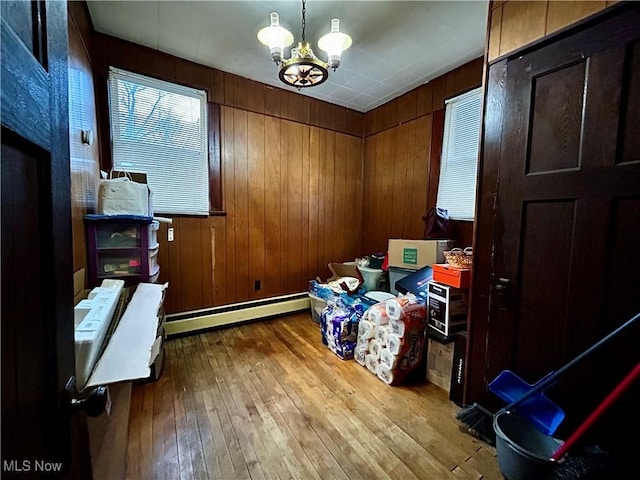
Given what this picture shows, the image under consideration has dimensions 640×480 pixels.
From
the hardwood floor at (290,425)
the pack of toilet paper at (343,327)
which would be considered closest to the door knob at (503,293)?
the hardwood floor at (290,425)

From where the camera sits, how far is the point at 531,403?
138 cm

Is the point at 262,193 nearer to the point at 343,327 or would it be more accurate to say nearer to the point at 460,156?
the point at 343,327

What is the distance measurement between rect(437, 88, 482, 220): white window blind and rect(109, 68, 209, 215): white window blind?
2525mm

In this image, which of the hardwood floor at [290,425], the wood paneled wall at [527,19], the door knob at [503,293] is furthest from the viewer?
the door knob at [503,293]

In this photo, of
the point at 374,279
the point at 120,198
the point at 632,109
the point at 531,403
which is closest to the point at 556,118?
the point at 632,109

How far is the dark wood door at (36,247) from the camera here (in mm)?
400

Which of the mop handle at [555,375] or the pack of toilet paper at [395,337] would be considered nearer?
the mop handle at [555,375]

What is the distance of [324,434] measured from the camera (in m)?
1.67

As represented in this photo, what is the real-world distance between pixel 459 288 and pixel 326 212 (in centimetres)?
221

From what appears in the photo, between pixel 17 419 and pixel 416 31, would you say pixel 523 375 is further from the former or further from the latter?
pixel 416 31

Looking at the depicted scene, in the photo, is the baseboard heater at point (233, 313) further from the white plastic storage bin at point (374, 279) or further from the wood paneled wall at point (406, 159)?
the wood paneled wall at point (406, 159)

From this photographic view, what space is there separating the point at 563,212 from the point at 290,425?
1.90 metres

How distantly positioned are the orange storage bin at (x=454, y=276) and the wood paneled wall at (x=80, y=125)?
2.31m
